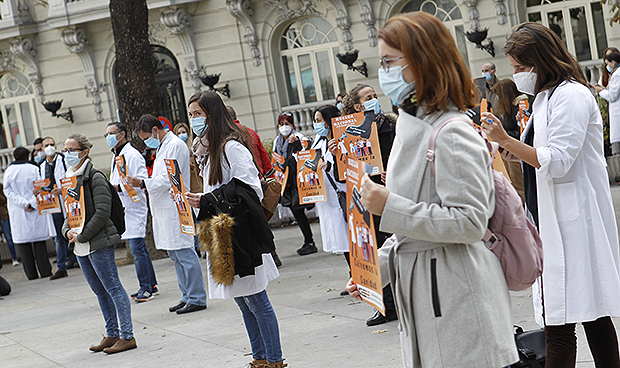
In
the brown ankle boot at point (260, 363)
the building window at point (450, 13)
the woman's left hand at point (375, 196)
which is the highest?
the building window at point (450, 13)

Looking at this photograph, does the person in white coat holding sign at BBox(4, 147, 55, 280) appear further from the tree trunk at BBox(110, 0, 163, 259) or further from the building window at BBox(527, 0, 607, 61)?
the building window at BBox(527, 0, 607, 61)

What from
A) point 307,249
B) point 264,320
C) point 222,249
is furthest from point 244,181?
point 307,249

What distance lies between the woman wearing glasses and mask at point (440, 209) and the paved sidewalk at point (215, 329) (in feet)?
7.57

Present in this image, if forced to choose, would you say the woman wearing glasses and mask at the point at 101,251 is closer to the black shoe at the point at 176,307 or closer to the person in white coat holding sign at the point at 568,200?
the black shoe at the point at 176,307

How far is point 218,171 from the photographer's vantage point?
4625 mm

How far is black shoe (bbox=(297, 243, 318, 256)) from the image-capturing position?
10586mm

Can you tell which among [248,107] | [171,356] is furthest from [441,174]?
[248,107]

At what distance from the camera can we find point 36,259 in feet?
40.1

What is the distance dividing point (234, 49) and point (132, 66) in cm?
716

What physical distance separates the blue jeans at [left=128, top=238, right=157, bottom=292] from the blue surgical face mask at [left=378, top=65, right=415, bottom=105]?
6547 millimetres

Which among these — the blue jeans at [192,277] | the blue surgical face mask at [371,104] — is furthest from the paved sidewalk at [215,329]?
the blue surgical face mask at [371,104]

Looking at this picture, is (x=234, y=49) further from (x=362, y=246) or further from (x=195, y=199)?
(x=362, y=246)

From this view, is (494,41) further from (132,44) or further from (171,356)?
(171,356)

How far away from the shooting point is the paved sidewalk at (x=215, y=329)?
542 centimetres
